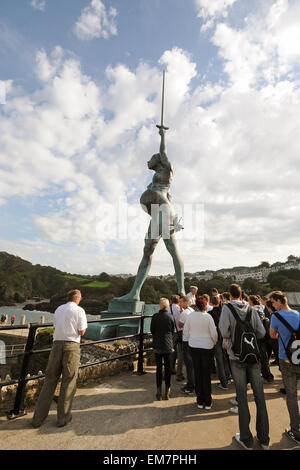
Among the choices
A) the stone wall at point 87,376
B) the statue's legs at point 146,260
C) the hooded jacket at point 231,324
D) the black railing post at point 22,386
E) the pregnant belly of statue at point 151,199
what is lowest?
the stone wall at point 87,376

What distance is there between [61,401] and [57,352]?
20.8 inches

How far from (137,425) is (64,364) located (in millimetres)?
1088

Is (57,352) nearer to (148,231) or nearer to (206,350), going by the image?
(206,350)

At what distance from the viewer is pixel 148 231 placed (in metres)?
9.53

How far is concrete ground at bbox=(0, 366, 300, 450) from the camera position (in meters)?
2.46

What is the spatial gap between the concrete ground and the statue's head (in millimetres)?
7906

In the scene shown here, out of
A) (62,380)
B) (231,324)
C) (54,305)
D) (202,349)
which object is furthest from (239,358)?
(54,305)

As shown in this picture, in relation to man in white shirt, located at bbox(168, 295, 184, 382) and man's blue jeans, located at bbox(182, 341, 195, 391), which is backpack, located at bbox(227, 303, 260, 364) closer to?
man's blue jeans, located at bbox(182, 341, 195, 391)

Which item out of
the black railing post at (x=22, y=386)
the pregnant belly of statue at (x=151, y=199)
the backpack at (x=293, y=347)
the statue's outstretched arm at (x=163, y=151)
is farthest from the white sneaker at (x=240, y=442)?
the statue's outstretched arm at (x=163, y=151)

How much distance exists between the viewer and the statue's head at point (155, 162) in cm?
983

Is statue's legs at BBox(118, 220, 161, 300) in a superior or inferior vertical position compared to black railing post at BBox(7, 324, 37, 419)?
superior

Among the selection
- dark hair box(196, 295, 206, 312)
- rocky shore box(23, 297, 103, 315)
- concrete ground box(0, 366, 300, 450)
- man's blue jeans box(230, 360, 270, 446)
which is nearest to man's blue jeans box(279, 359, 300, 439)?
concrete ground box(0, 366, 300, 450)

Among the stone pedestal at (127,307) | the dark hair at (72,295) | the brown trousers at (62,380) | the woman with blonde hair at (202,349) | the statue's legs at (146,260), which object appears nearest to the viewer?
the brown trousers at (62,380)

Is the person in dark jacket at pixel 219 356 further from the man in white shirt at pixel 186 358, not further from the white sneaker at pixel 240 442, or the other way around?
the white sneaker at pixel 240 442
